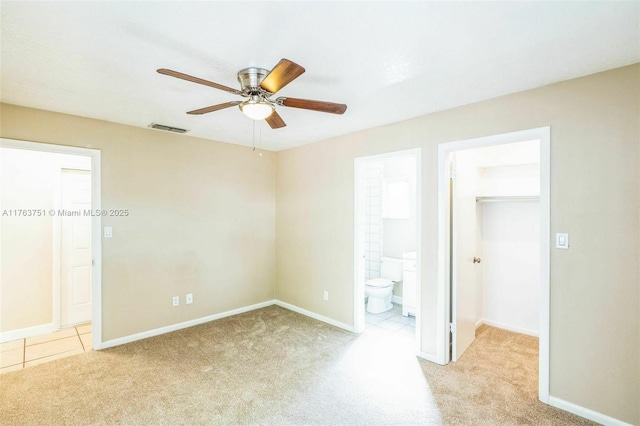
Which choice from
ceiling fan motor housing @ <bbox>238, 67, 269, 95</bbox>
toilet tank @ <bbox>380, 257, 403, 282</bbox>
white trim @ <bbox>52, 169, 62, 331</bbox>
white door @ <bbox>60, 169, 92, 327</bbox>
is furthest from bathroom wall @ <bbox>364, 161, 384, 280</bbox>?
white trim @ <bbox>52, 169, 62, 331</bbox>

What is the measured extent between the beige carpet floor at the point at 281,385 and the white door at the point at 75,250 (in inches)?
49.4

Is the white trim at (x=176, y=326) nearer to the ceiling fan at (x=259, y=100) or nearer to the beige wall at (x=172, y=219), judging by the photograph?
the beige wall at (x=172, y=219)

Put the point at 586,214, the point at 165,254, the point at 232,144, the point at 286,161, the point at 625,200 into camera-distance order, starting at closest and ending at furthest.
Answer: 1. the point at 625,200
2. the point at 586,214
3. the point at 165,254
4. the point at 232,144
5. the point at 286,161

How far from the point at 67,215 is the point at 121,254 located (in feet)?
4.26

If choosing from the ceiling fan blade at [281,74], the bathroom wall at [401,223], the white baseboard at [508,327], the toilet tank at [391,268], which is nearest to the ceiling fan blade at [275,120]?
the ceiling fan blade at [281,74]

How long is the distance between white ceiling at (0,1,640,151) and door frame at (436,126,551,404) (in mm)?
378

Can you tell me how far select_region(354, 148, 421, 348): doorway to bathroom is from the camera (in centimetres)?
371

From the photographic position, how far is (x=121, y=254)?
3.37m

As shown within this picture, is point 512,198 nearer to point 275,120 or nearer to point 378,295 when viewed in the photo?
point 378,295

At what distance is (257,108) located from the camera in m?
1.95

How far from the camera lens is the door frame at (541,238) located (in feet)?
7.58

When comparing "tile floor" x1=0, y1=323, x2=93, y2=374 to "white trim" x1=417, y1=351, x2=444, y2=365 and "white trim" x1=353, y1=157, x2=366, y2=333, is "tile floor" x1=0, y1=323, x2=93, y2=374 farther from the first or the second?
"white trim" x1=417, y1=351, x2=444, y2=365

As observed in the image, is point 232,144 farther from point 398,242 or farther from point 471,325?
point 471,325

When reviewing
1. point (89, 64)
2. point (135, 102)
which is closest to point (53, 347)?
point (135, 102)
